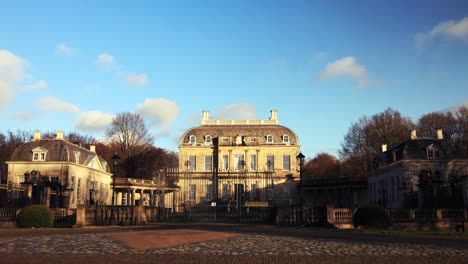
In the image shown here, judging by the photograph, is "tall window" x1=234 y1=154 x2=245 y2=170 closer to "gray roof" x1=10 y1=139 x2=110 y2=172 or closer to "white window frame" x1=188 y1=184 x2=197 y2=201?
"white window frame" x1=188 y1=184 x2=197 y2=201

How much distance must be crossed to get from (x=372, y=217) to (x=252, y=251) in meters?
13.6

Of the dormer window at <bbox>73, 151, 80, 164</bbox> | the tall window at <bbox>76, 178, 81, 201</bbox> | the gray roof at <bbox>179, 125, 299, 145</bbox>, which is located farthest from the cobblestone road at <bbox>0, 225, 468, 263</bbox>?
the gray roof at <bbox>179, 125, 299, 145</bbox>

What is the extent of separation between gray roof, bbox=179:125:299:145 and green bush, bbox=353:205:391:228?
37810 millimetres

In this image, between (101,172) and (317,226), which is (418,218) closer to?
(317,226)

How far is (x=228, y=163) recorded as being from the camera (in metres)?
62.3

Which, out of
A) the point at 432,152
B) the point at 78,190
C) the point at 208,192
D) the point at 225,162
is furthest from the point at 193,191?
the point at 432,152

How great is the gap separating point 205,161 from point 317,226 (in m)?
37.8

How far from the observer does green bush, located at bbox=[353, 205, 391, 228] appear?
80.3 ft

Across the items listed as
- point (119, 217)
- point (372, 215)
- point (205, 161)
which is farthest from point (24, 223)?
point (205, 161)

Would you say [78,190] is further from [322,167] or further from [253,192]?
[322,167]

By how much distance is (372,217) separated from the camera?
80.8ft

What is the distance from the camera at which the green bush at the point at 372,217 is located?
24.5 m

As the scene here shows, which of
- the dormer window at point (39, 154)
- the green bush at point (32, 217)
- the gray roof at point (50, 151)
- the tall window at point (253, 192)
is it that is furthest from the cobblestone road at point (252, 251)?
the tall window at point (253, 192)

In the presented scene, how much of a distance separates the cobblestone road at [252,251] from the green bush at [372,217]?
30.2 ft
